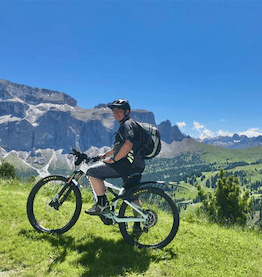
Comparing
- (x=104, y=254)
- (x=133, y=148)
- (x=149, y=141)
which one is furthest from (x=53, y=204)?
(x=149, y=141)

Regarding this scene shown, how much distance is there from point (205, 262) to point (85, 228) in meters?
3.63

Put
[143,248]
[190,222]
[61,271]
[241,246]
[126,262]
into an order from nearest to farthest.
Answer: [61,271], [126,262], [143,248], [241,246], [190,222]

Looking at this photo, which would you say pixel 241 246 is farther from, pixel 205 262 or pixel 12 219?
pixel 12 219

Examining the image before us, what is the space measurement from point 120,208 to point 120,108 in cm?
297

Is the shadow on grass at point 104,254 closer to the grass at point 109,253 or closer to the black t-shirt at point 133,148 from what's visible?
the grass at point 109,253

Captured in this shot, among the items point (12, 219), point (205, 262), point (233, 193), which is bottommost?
point (233, 193)

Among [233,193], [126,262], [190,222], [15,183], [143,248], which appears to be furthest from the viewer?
[233,193]

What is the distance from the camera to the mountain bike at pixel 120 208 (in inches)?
263

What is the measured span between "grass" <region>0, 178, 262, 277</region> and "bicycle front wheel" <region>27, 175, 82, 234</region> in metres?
0.29

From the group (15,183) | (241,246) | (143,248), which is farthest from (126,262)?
(15,183)

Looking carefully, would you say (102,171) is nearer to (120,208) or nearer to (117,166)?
(117,166)

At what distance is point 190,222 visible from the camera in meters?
9.09

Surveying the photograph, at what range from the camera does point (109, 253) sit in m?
6.07

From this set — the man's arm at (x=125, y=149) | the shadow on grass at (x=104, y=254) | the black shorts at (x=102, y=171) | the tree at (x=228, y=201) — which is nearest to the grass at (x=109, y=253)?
the shadow on grass at (x=104, y=254)
